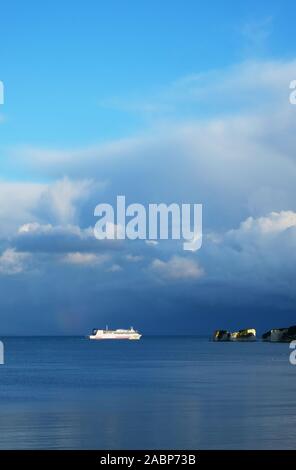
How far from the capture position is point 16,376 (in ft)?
527

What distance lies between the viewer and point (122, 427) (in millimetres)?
70250

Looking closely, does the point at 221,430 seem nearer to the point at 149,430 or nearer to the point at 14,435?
the point at 149,430

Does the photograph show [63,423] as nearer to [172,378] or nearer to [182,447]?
[182,447]

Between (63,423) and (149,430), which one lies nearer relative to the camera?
(149,430)

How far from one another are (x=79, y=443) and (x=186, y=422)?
1638cm

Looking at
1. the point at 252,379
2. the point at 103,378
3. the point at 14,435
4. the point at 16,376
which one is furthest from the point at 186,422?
the point at 16,376

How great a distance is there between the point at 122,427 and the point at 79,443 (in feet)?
32.8

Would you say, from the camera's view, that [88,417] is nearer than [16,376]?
Yes
